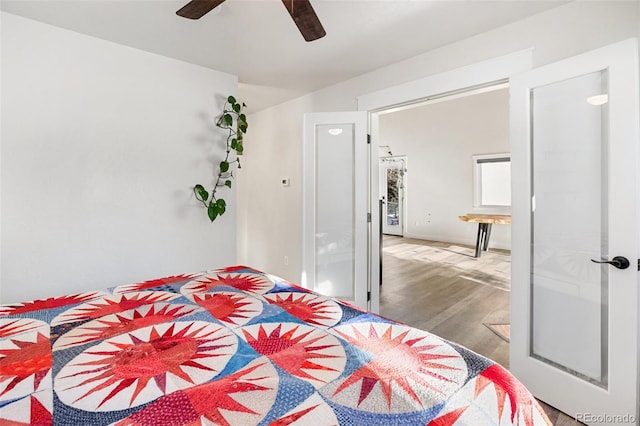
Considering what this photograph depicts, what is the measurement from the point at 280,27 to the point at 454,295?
11.3ft

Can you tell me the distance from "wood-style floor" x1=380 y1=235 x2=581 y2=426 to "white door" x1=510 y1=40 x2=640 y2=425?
0.85 ft

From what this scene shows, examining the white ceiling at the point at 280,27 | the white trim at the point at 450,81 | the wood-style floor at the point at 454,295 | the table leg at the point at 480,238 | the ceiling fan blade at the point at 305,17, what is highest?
the white ceiling at the point at 280,27

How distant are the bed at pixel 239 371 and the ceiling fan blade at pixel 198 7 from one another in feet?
4.86

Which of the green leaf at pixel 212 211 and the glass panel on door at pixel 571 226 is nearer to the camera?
the glass panel on door at pixel 571 226

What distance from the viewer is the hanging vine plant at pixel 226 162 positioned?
3053 millimetres

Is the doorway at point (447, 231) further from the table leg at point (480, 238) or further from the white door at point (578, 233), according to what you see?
the white door at point (578, 233)

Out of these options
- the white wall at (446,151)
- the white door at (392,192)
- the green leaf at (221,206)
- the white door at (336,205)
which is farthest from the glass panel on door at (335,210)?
the white door at (392,192)

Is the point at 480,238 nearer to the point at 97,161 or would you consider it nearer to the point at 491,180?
the point at 491,180

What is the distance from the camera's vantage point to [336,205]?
135 inches

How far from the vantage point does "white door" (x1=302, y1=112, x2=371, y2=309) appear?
3.23 meters

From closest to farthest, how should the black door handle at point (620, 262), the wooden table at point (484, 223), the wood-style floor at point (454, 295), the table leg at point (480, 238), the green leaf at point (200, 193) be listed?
the black door handle at point (620, 262), the wood-style floor at point (454, 295), the green leaf at point (200, 193), the wooden table at point (484, 223), the table leg at point (480, 238)

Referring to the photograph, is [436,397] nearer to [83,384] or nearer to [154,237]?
[83,384]

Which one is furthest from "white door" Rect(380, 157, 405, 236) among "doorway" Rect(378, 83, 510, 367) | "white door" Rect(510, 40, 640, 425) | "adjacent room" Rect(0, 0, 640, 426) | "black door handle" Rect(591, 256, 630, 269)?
"black door handle" Rect(591, 256, 630, 269)

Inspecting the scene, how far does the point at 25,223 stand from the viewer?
2238 mm
